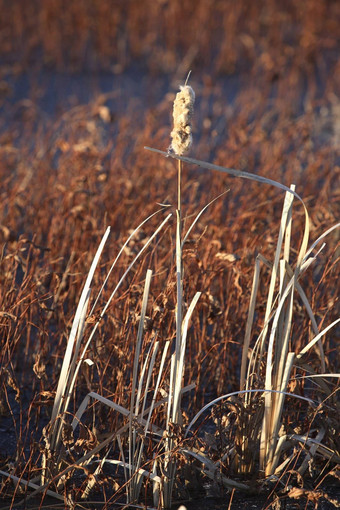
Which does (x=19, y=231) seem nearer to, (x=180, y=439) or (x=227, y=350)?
(x=227, y=350)

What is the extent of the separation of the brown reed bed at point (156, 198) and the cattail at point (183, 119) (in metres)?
0.60

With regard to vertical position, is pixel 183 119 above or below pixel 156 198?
above

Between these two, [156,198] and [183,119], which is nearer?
[183,119]

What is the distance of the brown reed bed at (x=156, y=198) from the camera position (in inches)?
80.4

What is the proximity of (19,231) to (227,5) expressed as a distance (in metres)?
4.52

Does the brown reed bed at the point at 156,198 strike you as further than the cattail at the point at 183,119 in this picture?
Yes

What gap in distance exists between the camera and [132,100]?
580 centimetres

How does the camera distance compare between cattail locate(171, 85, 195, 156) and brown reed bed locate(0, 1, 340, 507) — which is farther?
brown reed bed locate(0, 1, 340, 507)

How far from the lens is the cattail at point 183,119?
1356mm

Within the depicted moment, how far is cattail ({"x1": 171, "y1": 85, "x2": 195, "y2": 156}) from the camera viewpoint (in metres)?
1.36

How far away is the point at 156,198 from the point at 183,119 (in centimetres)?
216

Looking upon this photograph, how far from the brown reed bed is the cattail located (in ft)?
1.98

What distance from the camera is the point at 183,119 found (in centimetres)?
136

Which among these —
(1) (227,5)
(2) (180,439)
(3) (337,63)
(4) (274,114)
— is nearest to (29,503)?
(2) (180,439)
